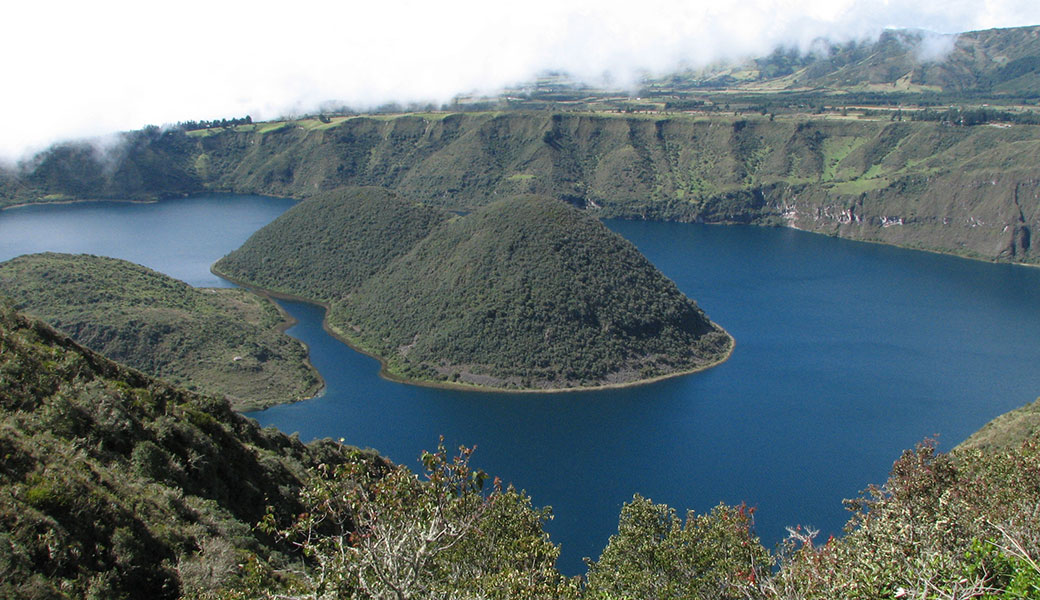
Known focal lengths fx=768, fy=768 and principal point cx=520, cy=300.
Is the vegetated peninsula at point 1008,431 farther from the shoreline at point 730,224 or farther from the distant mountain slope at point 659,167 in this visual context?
the distant mountain slope at point 659,167

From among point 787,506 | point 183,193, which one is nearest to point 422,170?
point 183,193

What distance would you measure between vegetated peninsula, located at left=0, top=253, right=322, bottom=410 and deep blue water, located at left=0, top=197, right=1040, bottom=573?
4.30 metres

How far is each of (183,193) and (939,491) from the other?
18510 centimetres

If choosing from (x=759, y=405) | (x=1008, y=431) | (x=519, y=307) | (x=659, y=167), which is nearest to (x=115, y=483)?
(x=1008, y=431)

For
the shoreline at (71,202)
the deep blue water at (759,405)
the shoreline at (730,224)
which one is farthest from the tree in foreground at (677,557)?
the shoreline at (71,202)

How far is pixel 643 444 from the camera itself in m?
59.2

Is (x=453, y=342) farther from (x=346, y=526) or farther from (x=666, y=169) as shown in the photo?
(x=666, y=169)

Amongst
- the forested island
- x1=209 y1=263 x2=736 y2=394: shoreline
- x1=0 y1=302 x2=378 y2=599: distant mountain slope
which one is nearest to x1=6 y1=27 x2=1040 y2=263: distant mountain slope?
the forested island

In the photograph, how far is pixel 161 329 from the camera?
70312mm

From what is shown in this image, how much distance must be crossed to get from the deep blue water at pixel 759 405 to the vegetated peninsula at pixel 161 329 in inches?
169

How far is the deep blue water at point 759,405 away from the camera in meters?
52.7

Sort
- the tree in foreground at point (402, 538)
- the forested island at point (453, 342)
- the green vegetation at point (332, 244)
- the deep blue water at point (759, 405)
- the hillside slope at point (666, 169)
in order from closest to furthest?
the tree in foreground at point (402, 538)
the forested island at point (453, 342)
the deep blue water at point (759, 405)
the green vegetation at point (332, 244)
the hillside slope at point (666, 169)

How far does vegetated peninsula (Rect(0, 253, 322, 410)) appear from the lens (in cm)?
6712

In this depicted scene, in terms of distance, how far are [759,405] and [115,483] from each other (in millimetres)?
56248
